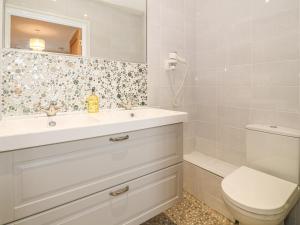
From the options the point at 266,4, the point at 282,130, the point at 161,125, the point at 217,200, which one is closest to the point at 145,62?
the point at 161,125

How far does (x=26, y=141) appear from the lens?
2.49 ft

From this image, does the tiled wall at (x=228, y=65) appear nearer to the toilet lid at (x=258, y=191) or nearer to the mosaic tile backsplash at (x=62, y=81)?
the mosaic tile backsplash at (x=62, y=81)

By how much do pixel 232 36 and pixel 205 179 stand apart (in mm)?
1334

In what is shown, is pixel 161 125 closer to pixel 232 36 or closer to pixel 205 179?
pixel 205 179

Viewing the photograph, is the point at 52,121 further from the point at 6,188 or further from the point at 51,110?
the point at 6,188

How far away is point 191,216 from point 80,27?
1.74 metres

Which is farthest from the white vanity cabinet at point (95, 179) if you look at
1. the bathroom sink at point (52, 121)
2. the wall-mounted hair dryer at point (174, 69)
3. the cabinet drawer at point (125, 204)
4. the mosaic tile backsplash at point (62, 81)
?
the wall-mounted hair dryer at point (174, 69)

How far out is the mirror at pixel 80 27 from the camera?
118 cm

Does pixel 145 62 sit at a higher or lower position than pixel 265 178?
higher

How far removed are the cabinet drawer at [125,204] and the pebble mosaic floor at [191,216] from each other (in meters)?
0.35

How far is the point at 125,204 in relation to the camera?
1089 millimetres

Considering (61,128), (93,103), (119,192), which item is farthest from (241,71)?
(61,128)

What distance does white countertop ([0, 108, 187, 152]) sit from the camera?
747 millimetres

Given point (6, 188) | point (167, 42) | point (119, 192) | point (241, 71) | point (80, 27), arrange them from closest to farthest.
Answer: point (6, 188)
point (119, 192)
point (80, 27)
point (241, 71)
point (167, 42)
